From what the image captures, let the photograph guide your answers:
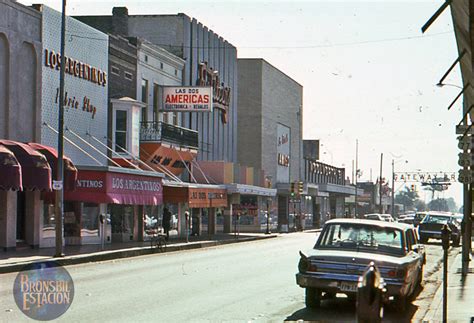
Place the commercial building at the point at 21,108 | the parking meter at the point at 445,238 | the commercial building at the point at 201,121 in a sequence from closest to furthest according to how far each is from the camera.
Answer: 1. the parking meter at the point at 445,238
2. the commercial building at the point at 21,108
3. the commercial building at the point at 201,121

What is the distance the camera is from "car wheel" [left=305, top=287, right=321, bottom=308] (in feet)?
49.3

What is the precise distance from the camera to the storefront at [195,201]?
146ft

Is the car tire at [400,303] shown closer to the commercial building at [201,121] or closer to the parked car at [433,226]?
the commercial building at [201,121]

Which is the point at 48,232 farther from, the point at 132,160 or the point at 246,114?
the point at 246,114

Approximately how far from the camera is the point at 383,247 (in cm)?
1518

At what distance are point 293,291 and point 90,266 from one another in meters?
8.62

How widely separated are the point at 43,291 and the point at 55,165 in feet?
47.3

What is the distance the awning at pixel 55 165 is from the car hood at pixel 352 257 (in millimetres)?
17181

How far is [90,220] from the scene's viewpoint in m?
34.8

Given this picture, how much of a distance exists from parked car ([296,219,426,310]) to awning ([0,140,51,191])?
15.0 m

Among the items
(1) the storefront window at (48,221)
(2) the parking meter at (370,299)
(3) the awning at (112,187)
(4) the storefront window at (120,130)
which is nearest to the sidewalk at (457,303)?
(2) the parking meter at (370,299)

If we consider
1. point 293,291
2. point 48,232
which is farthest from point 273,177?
point 293,291

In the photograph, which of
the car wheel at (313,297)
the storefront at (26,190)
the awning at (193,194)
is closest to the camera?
the car wheel at (313,297)

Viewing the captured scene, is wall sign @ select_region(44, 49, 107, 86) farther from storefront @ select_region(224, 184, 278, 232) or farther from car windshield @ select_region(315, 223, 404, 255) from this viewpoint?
storefront @ select_region(224, 184, 278, 232)
